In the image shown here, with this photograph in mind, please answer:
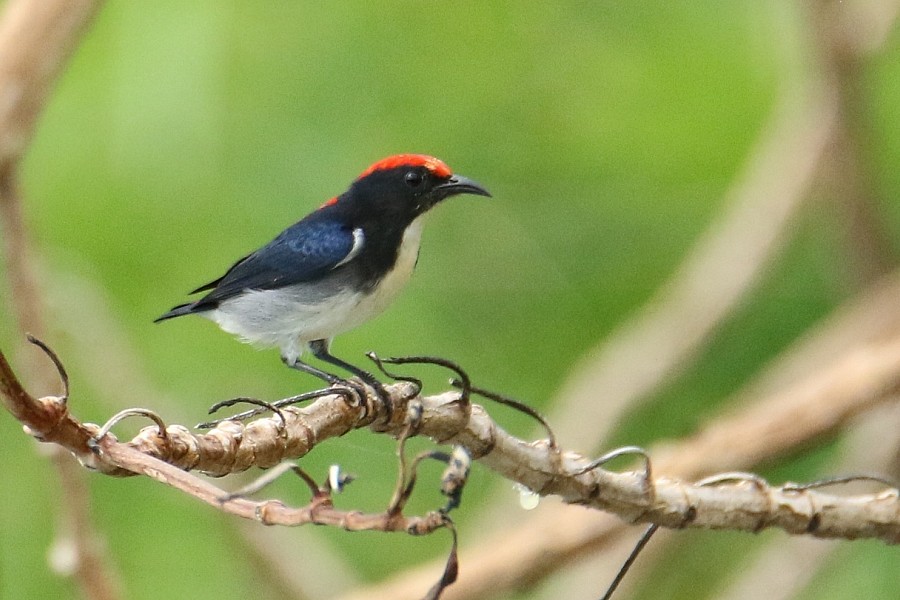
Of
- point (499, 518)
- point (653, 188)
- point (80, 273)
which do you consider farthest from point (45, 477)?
point (653, 188)

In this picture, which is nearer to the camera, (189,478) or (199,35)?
(189,478)

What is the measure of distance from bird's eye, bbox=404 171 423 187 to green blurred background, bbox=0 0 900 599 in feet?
4.79

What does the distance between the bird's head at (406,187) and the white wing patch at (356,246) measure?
3.2 inches

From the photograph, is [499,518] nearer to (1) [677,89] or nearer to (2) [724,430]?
(2) [724,430]

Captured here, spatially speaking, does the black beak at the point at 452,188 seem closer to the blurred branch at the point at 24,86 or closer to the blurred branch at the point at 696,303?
the blurred branch at the point at 24,86

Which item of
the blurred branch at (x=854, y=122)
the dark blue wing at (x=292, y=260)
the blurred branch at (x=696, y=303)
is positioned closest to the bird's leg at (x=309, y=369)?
the dark blue wing at (x=292, y=260)

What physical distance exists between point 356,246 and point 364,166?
1725mm

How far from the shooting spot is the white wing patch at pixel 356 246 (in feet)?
8.69

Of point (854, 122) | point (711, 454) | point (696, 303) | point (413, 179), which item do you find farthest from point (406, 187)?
point (854, 122)

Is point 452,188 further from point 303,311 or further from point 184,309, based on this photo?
point 184,309

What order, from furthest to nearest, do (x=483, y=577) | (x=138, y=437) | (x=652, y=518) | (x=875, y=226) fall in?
(x=875, y=226) → (x=483, y=577) → (x=652, y=518) → (x=138, y=437)

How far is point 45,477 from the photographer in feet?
15.0

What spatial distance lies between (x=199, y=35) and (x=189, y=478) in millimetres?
3331

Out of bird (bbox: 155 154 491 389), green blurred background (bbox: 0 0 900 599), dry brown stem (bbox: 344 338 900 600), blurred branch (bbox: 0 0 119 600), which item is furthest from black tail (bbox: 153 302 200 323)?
green blurred background (bbox: 0 0 900 599)
